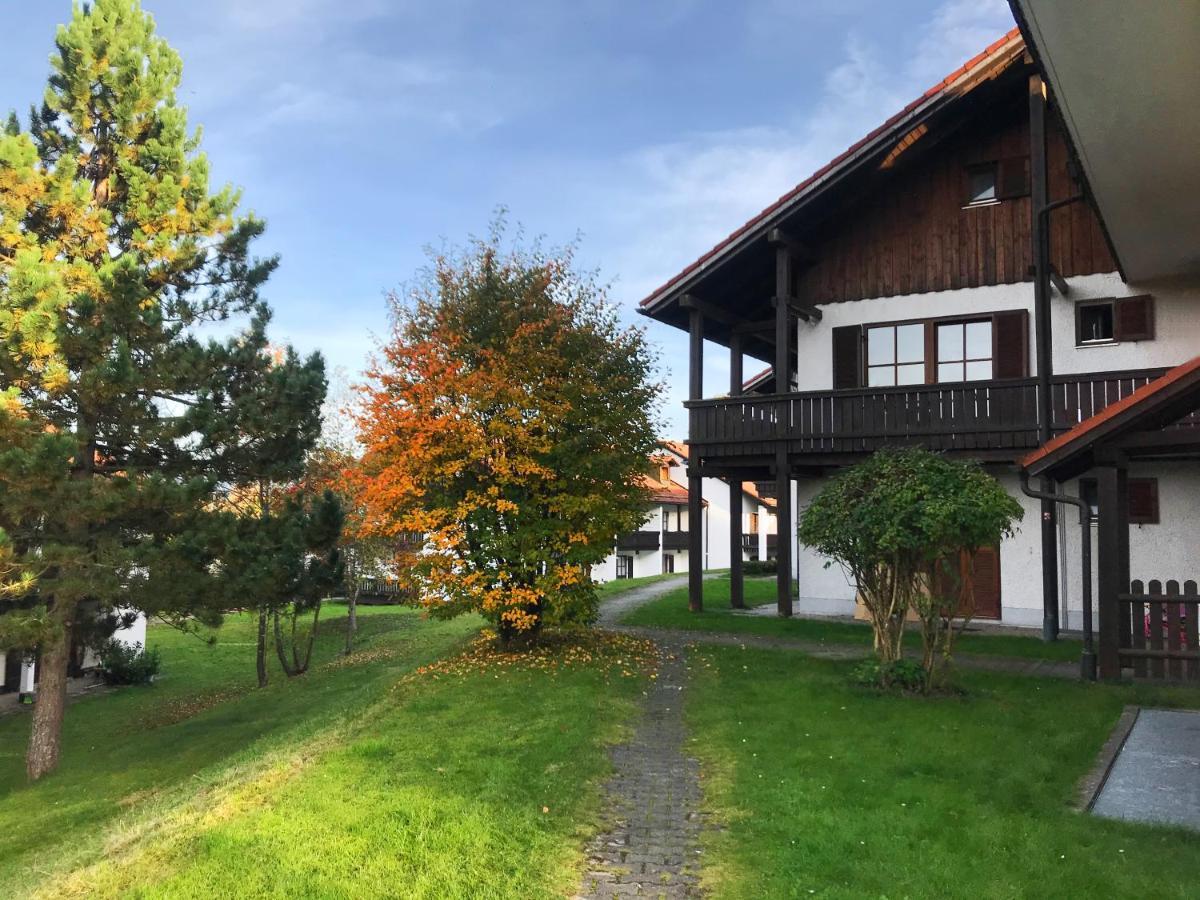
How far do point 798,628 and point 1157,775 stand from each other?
29.6 feet

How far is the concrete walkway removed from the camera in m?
6.32

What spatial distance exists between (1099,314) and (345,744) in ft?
49.4

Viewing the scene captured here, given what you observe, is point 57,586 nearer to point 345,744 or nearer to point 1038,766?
point 345,744

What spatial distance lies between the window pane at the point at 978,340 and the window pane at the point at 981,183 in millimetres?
2444

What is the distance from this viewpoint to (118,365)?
490 inches

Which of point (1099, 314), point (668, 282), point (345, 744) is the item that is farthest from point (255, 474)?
point (1099, 314)

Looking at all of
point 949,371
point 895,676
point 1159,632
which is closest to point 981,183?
point 949,371

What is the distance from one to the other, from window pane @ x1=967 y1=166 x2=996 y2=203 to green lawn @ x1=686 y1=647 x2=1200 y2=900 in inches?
414

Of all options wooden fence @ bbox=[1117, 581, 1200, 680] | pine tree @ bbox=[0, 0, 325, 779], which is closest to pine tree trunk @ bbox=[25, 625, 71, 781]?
pine tree @ bbox=[0, 0, 325, 779]

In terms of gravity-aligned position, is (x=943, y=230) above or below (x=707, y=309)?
above

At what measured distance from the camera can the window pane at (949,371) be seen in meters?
17.6

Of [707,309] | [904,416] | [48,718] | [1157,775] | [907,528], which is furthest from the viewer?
[707,309]

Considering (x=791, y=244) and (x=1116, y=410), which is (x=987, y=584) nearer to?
(x=791, y=244)

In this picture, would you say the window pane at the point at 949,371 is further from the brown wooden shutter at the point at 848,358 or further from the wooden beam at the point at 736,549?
the wooden beam at the point at 736,549
